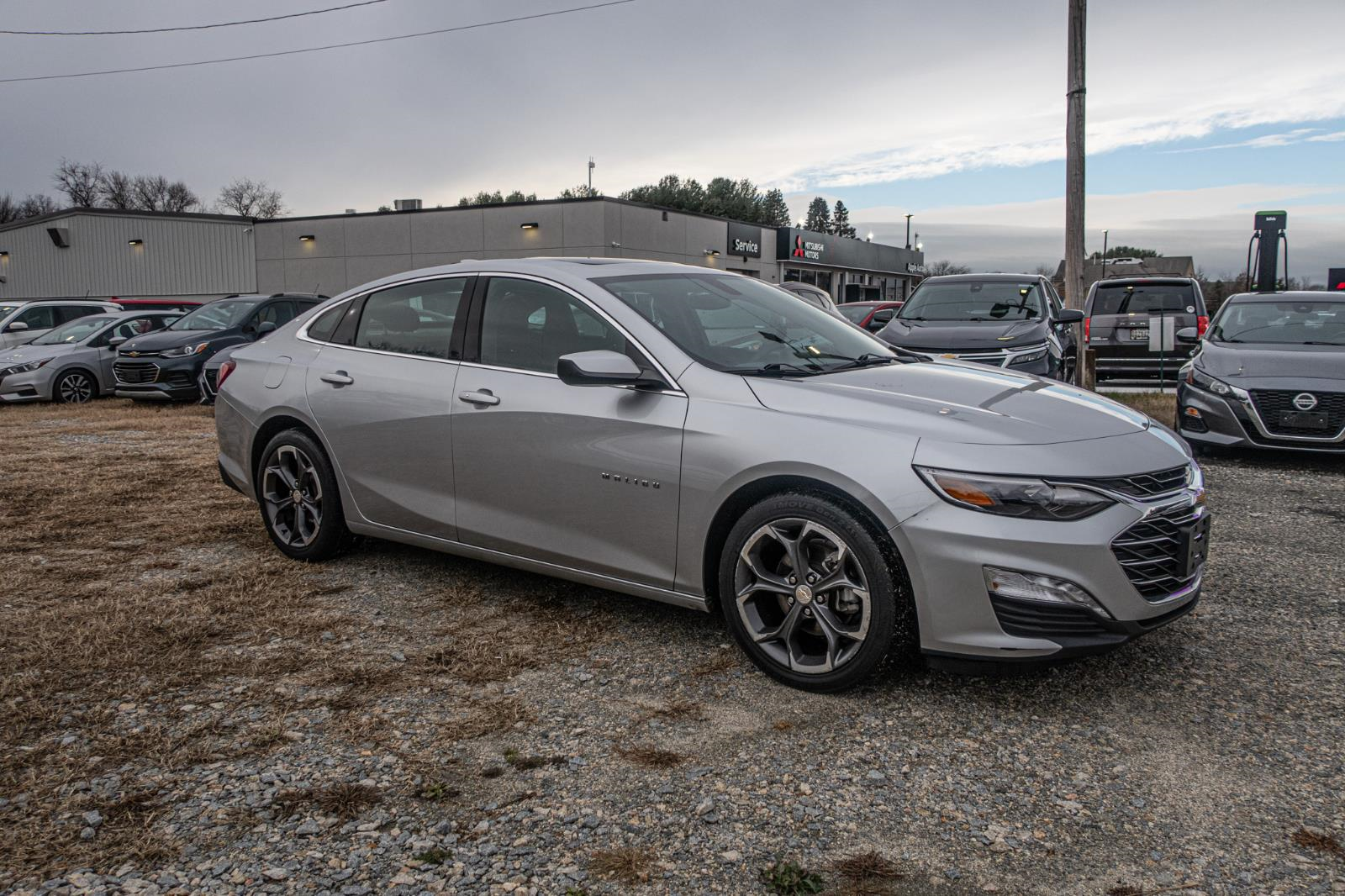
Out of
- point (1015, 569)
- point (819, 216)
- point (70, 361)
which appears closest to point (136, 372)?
point (70, 361)

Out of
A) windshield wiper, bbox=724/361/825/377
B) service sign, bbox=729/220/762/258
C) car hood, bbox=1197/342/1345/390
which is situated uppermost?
service sign, bbox=729/220/762/258

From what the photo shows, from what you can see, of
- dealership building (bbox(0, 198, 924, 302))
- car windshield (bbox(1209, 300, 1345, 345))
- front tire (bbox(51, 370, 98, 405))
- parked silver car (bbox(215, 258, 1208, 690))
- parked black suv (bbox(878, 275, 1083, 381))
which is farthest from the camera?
dealership building (bbox(0, 198, 924, 302))

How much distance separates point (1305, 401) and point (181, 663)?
8.28 meters

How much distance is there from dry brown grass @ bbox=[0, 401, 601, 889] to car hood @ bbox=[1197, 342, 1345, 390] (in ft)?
21.7

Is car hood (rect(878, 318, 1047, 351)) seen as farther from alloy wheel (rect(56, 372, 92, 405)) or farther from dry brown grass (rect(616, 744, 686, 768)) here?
A: alloy wheel (rect(56, 372, 92, 405))

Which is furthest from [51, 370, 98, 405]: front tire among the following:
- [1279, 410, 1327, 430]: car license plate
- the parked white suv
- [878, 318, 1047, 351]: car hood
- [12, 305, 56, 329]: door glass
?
[1279, 410, 1327, 430]: car license plate

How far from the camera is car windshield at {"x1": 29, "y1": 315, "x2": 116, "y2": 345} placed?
53.1 feet

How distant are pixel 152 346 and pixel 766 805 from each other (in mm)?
14185

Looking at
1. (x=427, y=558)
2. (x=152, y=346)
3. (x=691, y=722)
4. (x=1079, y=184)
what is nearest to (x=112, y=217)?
(x=152, y=346)

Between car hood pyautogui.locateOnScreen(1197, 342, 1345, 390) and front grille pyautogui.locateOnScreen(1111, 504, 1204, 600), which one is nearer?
front grille pyautogui.locateOnScreen(1111, 504, 1204, 600)

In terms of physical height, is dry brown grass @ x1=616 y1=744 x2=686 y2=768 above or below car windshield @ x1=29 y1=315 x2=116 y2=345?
below

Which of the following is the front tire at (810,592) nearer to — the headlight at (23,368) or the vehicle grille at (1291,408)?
the vehicle grille at (1291,408)

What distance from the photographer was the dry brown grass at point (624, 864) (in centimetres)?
239

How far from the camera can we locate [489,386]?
424 cm
